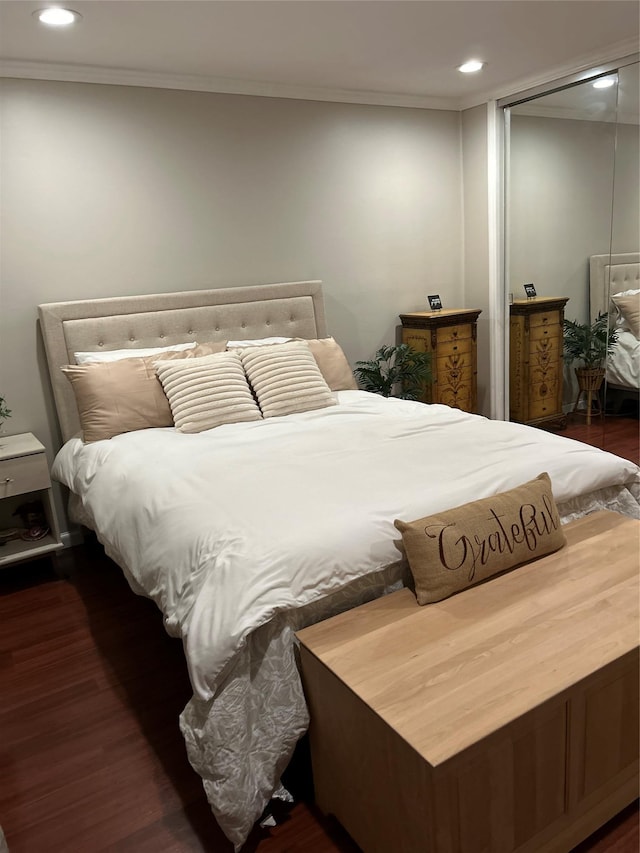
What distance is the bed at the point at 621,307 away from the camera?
3.70 meters

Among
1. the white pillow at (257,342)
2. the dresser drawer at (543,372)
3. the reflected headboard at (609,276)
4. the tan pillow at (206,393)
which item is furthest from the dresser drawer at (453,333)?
the tan pillow at (206,393)

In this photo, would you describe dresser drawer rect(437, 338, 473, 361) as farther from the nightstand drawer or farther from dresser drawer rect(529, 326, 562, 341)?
dresser drawer rect(529, 326, 562, 341)

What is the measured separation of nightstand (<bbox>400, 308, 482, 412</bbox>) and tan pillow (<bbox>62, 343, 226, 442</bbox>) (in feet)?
6.18

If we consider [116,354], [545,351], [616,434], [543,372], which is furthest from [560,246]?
[116,354]

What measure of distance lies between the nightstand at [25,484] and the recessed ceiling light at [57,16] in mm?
1771

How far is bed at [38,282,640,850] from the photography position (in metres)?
1.60

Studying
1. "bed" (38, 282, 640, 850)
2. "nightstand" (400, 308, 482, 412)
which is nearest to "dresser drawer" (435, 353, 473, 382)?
"nightstand" (400, 308, 482, 412)

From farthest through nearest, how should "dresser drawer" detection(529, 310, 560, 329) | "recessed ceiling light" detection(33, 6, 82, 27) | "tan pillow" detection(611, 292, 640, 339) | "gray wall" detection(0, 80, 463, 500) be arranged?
1. "dresser drawer" detection(529, 310, 560, 329)
2. "tan pillow" detection(611, 292, 640, 339)
3. "gray wall" detection(0, 80, 463, 500)
4. "recessed ceiling light" detection(33, 6, 82, 27)

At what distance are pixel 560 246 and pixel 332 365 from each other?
1.73 meters

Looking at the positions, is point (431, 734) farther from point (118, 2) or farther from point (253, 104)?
point (253, 104)

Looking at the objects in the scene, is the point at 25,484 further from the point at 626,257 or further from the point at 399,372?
the point at 626,257

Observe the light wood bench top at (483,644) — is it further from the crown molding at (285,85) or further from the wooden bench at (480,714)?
the crown molding at (285,85)

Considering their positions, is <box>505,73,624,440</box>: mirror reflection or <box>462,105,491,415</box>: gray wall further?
<box>462,105,491,415</box>: gray wall

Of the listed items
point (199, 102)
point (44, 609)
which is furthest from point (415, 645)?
point (199, 102)
